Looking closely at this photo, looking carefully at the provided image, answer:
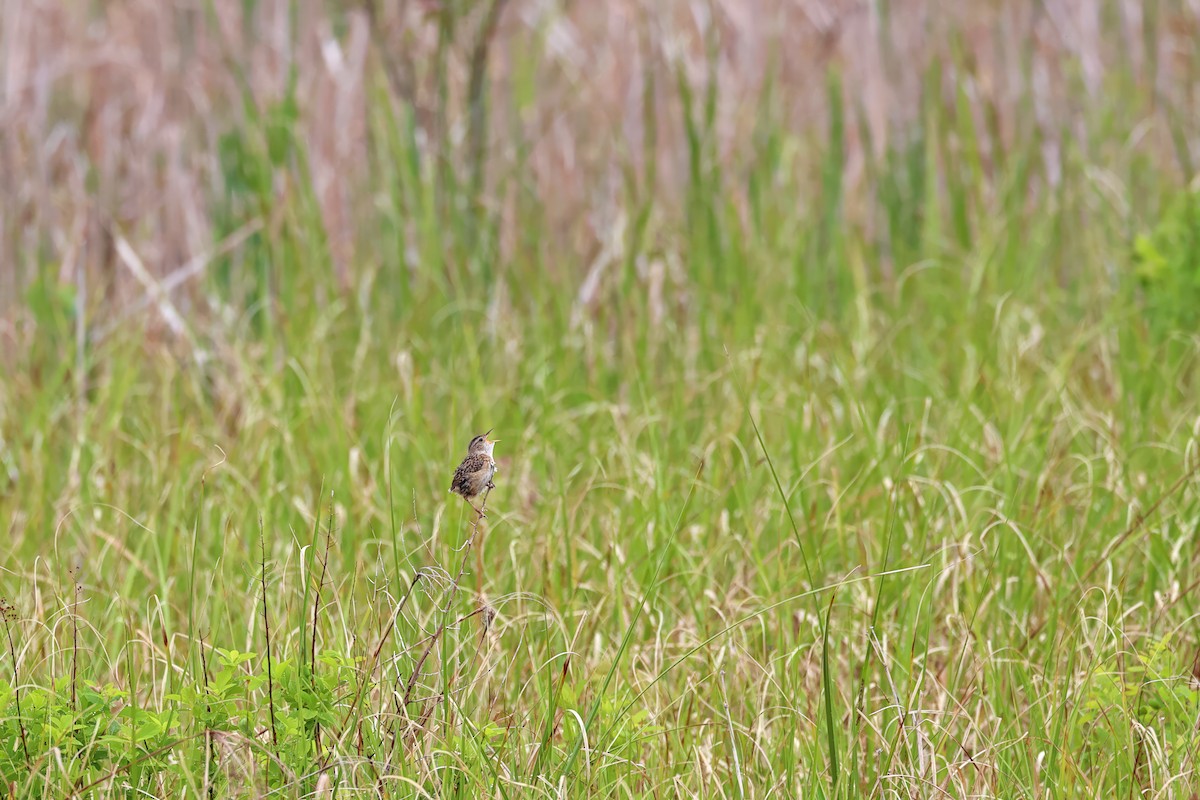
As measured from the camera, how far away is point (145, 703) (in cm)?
209

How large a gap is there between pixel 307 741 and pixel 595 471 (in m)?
1.08

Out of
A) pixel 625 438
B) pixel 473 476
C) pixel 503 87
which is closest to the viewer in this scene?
pixel 473 476

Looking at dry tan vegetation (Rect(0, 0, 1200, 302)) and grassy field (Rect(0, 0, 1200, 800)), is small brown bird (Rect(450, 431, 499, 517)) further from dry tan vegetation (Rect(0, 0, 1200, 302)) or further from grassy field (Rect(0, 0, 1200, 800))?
dry tan vegetation (Rect(0, 0, 1200, 302))

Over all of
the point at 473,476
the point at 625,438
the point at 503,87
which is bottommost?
the point at 625,438

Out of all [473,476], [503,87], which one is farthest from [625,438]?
[503,87]

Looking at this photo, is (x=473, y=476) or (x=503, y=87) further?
(x=503, y=87)

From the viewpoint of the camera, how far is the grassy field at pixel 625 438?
6.32 feet

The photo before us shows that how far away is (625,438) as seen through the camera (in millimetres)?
2859

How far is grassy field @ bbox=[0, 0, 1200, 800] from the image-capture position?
1926 mm

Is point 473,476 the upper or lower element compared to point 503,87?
lower

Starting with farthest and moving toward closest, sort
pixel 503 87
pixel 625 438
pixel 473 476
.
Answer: pixel 503 87 < pixel 625 438 < pixel 473 476

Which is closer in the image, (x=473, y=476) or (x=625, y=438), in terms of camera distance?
(x=473, y=476)

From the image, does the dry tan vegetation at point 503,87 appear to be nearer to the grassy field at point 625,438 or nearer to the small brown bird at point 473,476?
the grassy field at point 625,438

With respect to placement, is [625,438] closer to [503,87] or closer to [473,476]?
[473,476]
